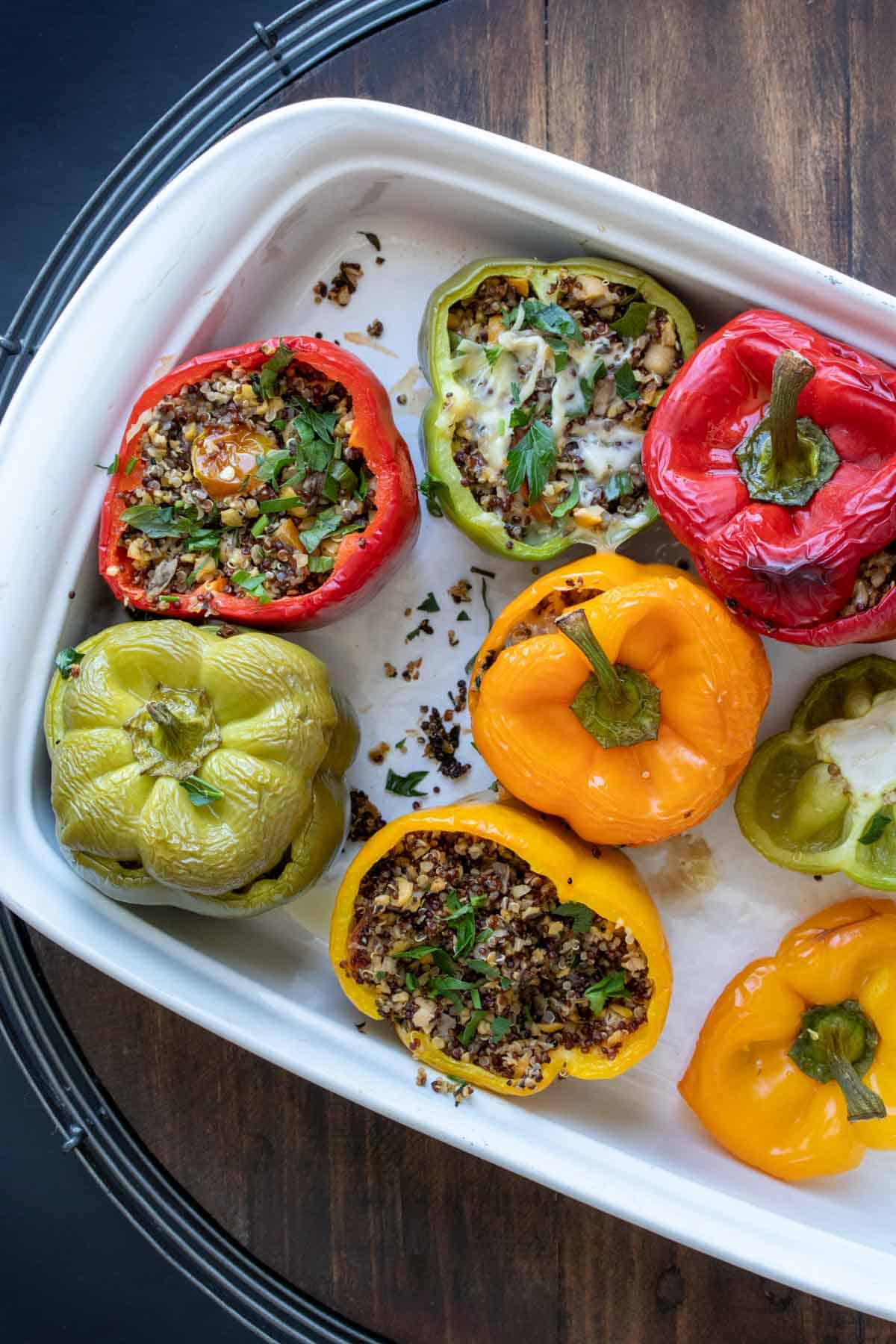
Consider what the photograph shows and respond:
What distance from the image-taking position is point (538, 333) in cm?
251

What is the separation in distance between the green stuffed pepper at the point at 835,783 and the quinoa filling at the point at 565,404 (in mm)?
594

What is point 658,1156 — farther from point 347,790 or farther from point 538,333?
point 538,333

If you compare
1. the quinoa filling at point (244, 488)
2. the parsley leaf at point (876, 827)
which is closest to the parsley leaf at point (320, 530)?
the quinoa filling at point (244, 488)

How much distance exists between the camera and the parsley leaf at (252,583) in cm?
254

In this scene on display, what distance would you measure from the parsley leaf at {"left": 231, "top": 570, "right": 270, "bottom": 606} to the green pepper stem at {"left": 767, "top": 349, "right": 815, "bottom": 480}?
1023 mm

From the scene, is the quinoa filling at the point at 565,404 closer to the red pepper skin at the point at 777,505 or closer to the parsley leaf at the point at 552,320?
the parsley leaf at the point at 552,320

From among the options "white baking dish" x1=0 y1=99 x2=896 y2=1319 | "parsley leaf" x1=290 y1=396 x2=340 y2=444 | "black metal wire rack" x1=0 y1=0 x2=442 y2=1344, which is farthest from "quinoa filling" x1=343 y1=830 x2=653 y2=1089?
"parsley leaf" x1=290 y1=396 x2=340 y2=444

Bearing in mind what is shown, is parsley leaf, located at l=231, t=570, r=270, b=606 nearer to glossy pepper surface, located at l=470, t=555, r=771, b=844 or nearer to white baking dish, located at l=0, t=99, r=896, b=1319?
white baking dish, located at l=0, t=99, r=896, b=1319

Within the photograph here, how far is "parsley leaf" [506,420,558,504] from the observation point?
2.48 m

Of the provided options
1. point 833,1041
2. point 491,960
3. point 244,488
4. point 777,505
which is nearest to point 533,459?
point 777,505

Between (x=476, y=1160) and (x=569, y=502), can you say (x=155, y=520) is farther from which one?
(x=476, y=1160)

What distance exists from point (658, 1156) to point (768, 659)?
108 cm

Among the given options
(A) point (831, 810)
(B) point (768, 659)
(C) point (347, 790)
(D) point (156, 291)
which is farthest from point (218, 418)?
(A) point (831, 810)

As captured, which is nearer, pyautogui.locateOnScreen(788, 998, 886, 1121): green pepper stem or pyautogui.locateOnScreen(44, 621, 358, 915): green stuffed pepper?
pyautogui.locateOnScreen(44, 621, 358, 915): green stuffed pepper
